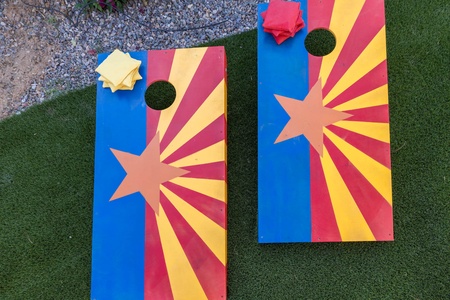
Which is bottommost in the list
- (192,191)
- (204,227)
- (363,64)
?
(204,227)

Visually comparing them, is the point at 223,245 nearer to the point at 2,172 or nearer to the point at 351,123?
the point at 351,123

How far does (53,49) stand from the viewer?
10.1 ft

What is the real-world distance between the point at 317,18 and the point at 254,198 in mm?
1271

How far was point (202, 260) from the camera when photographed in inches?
92.4

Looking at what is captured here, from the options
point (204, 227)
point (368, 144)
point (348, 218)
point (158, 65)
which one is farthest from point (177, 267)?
point (368, 144)

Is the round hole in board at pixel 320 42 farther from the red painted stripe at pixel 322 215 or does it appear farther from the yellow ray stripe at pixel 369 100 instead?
the red painted stripe at pixel 322 215

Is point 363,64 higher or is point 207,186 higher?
point 363,64

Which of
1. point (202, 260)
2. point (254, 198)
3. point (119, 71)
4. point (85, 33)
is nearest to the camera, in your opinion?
point (202, 260)

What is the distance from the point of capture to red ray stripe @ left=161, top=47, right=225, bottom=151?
2.45 meters

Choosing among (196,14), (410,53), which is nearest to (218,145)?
(196,14)

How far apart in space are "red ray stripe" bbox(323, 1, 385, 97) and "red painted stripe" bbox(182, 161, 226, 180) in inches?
31.3

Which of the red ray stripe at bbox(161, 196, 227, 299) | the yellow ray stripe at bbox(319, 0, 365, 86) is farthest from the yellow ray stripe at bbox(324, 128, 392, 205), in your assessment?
the red ray stripe at bbox(161, 196, 227, 299)

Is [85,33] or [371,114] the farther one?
[85,33]

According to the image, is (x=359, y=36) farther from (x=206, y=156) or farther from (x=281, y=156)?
(x=206, y=156)
